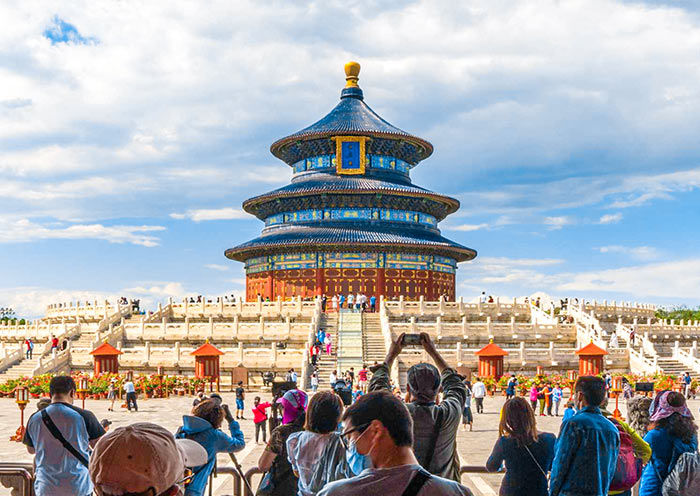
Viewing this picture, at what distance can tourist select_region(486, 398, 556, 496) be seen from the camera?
650 cm

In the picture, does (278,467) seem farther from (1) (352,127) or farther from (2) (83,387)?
(1) (352,127)

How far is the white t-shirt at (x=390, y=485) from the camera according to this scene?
140 inches

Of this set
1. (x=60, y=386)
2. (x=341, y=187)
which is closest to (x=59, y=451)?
(x=60, y=386)

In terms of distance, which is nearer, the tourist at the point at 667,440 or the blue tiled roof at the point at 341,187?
the tourist at the point at 667,440

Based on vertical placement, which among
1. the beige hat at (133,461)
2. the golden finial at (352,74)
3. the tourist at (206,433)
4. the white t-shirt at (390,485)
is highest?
the golden finial at (352,74)

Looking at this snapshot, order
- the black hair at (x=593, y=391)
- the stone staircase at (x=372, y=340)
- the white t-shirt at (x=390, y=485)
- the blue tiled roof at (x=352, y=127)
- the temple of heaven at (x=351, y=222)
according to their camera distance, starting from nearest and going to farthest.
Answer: the white t-shirt at (x=390, y=485)
the black hair at (x=593, y=391)
the stone staircase at (x=372, y=340)
the temple of heaven at (x=351, y=222)
the blue tiled roof at (x=352, y=127)

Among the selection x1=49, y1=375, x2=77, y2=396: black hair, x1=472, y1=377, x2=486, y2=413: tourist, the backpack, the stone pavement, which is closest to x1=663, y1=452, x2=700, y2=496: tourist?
the backpack

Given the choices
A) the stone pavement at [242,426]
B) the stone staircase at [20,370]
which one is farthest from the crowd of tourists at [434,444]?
the stone staircase at [20,370]

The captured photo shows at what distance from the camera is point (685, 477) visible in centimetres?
675

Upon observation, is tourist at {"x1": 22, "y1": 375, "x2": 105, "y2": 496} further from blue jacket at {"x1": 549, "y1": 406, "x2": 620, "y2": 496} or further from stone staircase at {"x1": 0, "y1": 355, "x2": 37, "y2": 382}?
stone staircase at {"x1": 0, "y1": 355, "x2": 37, "y2": 382}

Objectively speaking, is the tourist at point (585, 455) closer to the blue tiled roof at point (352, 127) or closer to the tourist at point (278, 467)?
the tourist at point (278, 467)

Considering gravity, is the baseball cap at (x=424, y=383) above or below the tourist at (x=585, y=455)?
above

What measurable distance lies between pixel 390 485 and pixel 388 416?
1.10 feet

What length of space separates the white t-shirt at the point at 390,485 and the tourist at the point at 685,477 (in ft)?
13.0
